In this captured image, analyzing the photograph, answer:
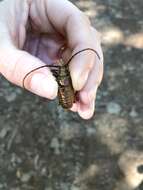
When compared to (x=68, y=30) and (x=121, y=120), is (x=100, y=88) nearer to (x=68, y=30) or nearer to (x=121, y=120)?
(x=121, y=120)

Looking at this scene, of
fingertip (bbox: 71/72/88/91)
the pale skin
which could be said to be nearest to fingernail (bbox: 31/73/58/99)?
the pale skin

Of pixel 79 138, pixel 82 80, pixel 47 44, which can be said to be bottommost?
pixel 79 138

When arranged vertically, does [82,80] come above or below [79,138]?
above

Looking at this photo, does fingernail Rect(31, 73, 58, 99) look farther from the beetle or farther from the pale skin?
the beetle

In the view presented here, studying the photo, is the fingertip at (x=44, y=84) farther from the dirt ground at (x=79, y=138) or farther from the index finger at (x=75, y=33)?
the dirt ground at (x=79, y=138)

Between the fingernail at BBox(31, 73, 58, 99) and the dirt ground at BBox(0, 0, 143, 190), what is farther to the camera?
the dirt ground at BBox(0, 0, 143, 190)

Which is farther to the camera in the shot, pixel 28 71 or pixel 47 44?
pixel 47 44

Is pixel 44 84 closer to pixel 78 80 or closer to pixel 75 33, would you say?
pixel 78 80

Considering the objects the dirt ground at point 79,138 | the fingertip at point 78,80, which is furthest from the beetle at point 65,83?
the dirt ground at point 79,138

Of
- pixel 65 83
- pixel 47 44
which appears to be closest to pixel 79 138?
pixel 47 44
